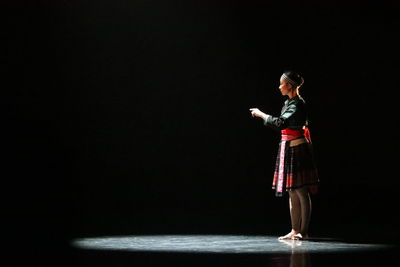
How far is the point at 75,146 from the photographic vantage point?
21.8 ft

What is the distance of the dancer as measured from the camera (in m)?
4.25

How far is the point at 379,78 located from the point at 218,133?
1722 mm

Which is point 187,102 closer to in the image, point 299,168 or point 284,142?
point 284,142

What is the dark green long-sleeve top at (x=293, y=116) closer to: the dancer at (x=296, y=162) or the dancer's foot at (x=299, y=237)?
the dancer at (x=296, y=162)

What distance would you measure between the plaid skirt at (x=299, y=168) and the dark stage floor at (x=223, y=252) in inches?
13.5

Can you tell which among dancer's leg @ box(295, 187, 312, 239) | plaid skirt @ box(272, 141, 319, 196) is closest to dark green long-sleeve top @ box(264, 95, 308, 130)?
plaid skirt @ box(272, 141, 319, 196)

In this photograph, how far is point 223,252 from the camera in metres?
3.64

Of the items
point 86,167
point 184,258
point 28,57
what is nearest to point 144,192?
point 86,167

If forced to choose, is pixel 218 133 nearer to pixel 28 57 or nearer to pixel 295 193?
pixel 28 57

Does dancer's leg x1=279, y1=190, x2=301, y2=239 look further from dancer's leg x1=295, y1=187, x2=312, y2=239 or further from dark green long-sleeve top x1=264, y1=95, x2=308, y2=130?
dark green long-sleeve top x1=264, y1=95, x2=308, y2=130

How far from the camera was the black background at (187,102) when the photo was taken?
21.4 feet

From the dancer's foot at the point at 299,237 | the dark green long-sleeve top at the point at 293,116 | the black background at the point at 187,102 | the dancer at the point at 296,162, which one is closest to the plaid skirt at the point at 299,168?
the dancer at the point at 296,162

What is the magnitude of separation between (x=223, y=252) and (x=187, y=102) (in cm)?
342

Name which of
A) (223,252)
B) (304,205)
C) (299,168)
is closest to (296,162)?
(299,168)
